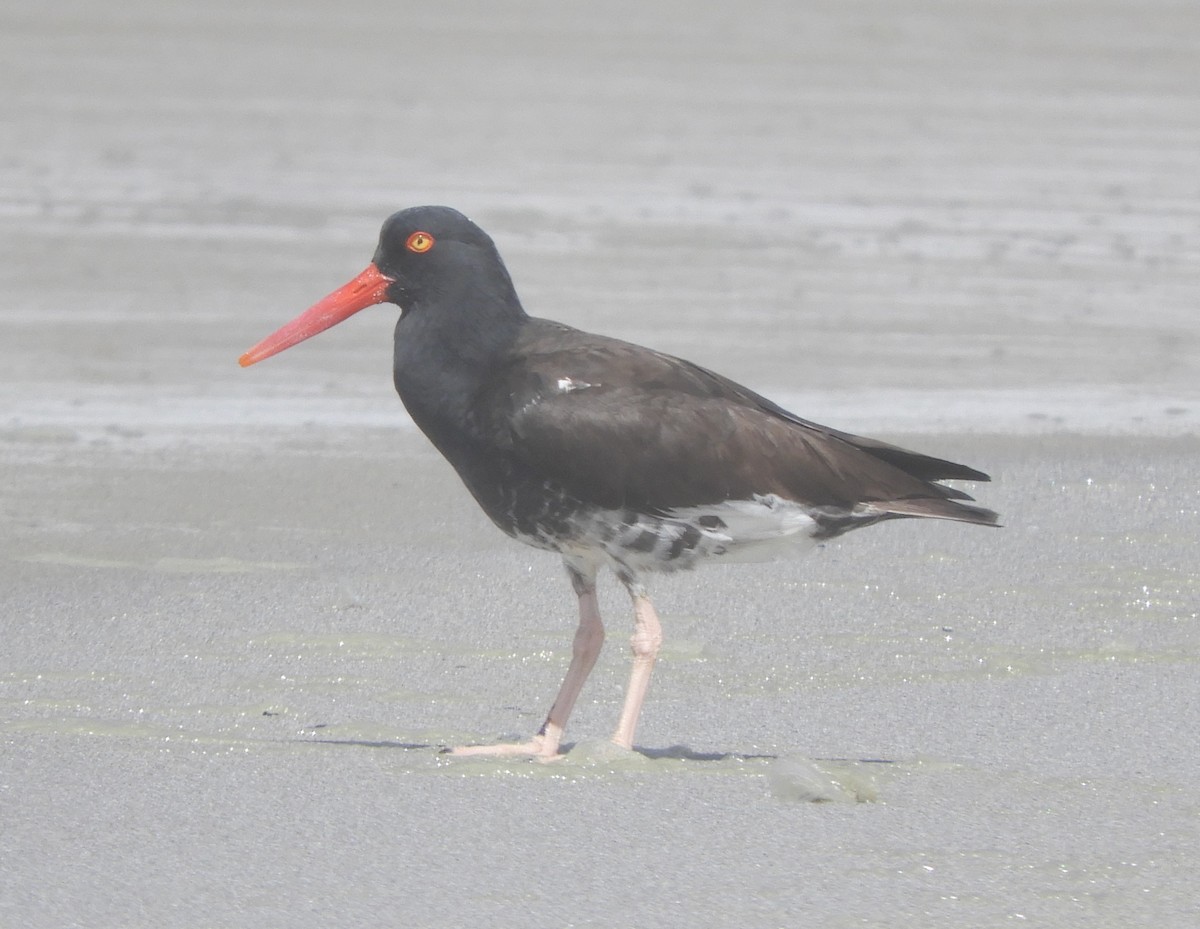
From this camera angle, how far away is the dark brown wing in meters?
4.44

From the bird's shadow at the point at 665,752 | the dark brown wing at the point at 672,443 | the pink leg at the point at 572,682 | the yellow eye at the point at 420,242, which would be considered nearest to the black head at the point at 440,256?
the yellow eye at the point at 420,242

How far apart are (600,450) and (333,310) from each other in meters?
0.89

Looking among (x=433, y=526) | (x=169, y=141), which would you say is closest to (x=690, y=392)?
(x=433, y=526)

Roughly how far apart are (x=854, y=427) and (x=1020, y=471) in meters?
0.77

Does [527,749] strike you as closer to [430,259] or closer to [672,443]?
[672,443]

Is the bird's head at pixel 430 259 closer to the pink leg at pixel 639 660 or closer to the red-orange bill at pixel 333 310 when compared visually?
the red-orange bill at pixel 333 310

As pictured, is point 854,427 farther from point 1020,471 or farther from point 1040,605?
point 1040,605

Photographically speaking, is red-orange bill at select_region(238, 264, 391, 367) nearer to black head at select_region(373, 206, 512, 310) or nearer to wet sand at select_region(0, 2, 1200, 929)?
black head at select_region(373, 206, 512, 310)

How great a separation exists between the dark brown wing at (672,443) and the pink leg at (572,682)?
1.10 feet

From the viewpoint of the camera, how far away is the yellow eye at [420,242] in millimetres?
4734

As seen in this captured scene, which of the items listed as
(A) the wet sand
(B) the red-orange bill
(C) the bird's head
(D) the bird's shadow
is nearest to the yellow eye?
(C) the bird's head

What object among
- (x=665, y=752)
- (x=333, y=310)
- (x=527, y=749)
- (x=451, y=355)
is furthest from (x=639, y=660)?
(x=333, y=310)

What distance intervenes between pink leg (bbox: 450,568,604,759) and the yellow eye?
0.77m

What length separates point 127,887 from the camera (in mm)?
3508
